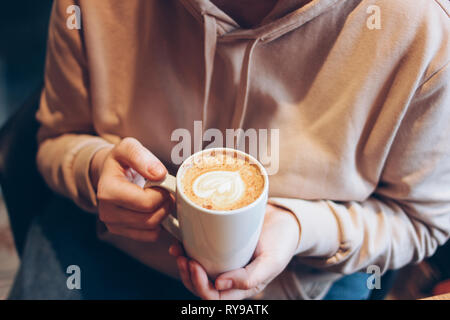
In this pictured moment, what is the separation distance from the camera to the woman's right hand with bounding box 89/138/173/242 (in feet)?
2.08

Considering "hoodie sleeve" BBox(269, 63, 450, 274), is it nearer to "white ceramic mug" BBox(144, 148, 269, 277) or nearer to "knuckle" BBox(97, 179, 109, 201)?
"white ceramic mug" BBox(144, 148, 269, 277)

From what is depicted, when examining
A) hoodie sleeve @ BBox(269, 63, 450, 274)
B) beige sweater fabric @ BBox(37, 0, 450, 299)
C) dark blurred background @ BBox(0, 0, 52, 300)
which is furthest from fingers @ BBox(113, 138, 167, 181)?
dark blurred background @ BBox(0, 0, 52, 300)

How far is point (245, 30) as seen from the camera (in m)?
0.68

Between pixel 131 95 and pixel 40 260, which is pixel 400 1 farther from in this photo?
pixel 40 260

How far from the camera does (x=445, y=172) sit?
0.73 meters

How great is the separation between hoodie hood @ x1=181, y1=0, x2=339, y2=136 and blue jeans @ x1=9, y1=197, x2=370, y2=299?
0.53 metres

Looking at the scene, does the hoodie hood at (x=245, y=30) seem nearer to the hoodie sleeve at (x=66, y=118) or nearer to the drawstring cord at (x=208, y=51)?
the drawstring cord at (x=208, y=51)

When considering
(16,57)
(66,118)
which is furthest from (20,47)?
(66,118)

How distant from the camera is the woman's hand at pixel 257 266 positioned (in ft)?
2.14

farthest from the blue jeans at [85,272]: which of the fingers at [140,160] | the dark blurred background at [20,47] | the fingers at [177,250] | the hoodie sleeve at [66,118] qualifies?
the dark blurred background at [20,47]

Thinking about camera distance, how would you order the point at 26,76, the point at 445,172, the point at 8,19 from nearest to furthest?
the point at 445,172, the point at 8,19, the point at 26,76

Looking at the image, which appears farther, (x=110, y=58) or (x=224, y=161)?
(x=110, y=58)
